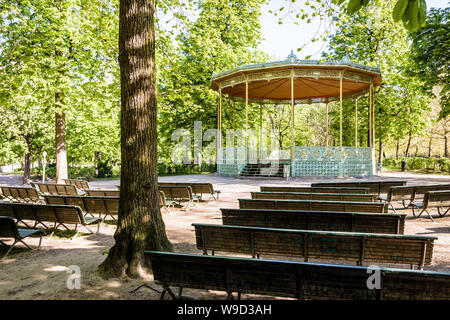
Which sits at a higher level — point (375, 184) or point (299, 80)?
point (299, 80)

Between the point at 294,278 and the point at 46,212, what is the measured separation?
5.47 m

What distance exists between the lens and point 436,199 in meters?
7.21

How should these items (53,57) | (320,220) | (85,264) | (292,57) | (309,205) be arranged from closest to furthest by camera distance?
(85,264), (320,220), (309,205), (53,57), (292,57)

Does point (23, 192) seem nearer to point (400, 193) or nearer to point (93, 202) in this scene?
point (93, 202)

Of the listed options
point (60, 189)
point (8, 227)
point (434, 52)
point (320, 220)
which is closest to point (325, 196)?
point (320, 220)

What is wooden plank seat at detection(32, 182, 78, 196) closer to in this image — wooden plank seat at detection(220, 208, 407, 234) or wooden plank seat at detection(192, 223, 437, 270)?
wooden plank seat at detection(220, 208, 407, 234)

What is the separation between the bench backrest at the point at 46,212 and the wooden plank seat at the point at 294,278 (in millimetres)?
3566

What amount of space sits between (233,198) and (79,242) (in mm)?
6613

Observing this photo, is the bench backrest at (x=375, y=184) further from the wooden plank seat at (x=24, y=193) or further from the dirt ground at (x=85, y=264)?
the wooden plank seat at (x=24, y=193)

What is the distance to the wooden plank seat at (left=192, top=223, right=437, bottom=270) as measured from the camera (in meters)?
3.51

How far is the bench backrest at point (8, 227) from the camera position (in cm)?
482

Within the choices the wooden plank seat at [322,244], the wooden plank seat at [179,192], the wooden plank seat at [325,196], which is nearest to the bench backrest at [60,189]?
the wooden plank seat at [179,192]

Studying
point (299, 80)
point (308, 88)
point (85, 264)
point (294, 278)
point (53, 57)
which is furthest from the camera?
point (308, 88)
